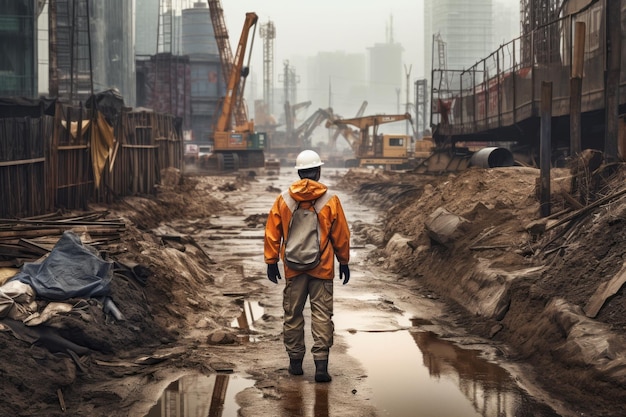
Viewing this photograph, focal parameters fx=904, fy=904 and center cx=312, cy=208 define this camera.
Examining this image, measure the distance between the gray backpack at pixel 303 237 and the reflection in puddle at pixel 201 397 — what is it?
115cm

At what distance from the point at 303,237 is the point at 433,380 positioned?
173 cm

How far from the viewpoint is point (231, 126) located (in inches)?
2482

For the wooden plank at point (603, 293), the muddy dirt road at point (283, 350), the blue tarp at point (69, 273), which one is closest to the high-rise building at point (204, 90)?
the muddy dirt road at point (283, 350)

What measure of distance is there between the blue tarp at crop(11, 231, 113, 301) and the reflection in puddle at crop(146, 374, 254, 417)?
1.72m

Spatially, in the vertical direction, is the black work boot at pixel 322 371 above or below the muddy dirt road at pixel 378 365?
above

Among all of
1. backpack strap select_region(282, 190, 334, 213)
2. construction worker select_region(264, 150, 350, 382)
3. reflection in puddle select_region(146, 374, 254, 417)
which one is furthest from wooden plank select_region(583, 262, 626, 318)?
reflection in puddle select_region(146, 374, 254, 417)

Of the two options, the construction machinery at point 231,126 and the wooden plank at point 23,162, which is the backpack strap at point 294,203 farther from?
the construction machinery at point 231,126

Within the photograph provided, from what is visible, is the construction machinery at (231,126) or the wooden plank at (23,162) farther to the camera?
the construction machinery at (231,126)

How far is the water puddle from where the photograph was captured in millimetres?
7102

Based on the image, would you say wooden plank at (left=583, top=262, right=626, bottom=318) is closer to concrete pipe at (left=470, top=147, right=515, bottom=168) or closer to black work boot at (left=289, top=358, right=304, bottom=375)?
black work boot at (left=289, top=358, right=304, bottom=375)

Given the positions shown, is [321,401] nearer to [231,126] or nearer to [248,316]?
[248,316]

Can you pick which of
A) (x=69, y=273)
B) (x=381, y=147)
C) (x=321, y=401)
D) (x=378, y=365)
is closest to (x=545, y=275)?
(x=378, y=365)

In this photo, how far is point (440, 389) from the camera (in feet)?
25.5

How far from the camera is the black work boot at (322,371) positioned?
7926mm
